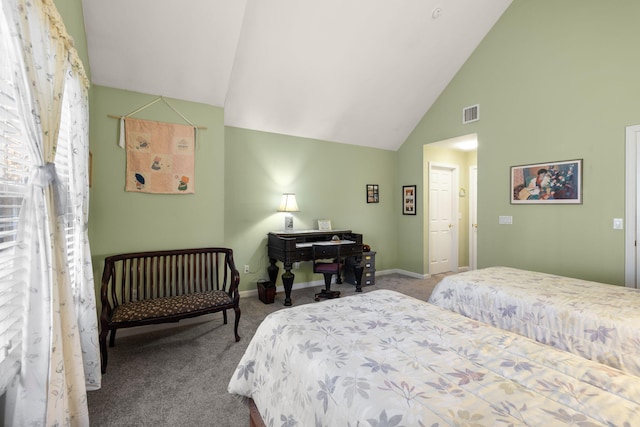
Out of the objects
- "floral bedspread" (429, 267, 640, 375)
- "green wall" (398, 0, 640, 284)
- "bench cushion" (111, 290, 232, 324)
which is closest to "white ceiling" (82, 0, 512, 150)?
"green wall" (398, 0, 640, 284)

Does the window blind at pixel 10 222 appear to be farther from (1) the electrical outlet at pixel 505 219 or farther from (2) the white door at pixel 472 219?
(2) the white door at pixel 472 219

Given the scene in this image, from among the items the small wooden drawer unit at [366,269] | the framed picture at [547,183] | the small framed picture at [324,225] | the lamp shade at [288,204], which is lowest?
the small wooden drawer unit at [366,269]

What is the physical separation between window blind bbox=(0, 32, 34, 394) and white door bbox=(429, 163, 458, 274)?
16.9ft

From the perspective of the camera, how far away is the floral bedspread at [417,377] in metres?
0.88

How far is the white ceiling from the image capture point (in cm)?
262

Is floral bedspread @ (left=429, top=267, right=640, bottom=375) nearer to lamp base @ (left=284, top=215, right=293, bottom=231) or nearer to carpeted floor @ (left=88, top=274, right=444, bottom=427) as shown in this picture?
carpeted floor @ (left=88, top=274, right=444, bottom=427)

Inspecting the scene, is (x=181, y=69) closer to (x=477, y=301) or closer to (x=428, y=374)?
(x=428, y=374)

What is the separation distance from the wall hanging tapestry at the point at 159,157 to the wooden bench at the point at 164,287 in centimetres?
70

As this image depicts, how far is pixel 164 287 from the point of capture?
2959mm

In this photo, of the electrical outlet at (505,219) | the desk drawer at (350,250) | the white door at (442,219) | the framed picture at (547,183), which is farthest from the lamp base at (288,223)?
the framed picture at (547,183)

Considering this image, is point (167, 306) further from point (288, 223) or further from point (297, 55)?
point (297, 55)

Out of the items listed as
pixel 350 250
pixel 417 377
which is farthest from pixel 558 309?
pixel 350 250

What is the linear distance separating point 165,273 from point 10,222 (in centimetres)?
181

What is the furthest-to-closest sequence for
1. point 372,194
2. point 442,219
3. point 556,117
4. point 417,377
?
1. point 442,219
2. point 372,194
3. point 556,117
4. point 417,377
